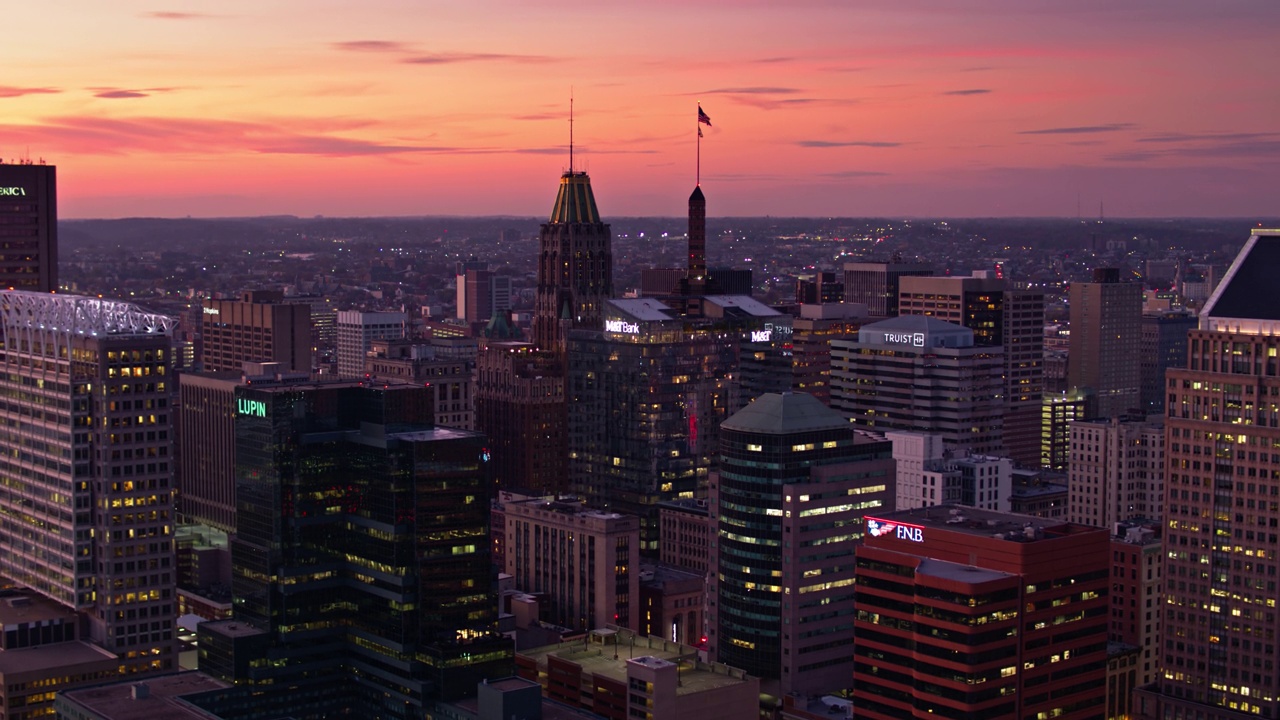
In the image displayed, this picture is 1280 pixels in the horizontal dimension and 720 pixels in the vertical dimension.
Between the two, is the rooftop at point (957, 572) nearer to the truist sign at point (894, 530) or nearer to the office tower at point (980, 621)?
the office tower at point (980, 621)

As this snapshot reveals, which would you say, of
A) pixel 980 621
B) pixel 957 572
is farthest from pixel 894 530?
pixel 980 621

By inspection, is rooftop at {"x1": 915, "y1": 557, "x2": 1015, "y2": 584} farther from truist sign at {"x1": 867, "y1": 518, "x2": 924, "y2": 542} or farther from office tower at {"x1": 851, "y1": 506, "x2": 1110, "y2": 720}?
truist sign at {"x1": 867, "y1": 518, "x2": 924, "y2": 542}

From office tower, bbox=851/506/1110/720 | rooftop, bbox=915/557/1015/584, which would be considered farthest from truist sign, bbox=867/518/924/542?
rooftop, bbox=915/557/1015/584

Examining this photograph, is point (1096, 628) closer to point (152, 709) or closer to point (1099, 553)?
point (1099, 553)

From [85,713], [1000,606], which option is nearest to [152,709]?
[85,713]

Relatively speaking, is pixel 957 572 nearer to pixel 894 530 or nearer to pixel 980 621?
pixel 980 621

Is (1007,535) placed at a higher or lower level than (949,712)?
higher

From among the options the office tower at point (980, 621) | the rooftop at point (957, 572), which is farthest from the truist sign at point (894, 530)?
the rooftop at point (957, 572)
